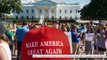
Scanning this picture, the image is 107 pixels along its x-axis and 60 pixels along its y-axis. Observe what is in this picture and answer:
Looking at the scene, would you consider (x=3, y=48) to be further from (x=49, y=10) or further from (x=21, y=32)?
(x=49, y=10)

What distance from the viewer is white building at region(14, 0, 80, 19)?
181m

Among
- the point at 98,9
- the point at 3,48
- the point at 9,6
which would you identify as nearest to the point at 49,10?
the point at 9,6

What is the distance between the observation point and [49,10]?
597 feet

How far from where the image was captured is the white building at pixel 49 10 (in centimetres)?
18138

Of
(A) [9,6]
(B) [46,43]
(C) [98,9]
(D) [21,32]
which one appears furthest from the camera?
(A) [9,6]

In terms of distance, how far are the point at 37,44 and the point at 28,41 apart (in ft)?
0.50

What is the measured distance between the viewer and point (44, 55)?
5.30 metres

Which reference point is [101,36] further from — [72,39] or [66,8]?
[66,8]

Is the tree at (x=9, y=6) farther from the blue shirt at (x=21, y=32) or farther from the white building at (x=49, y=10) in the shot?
the blue shirt at (x=21, y=32)

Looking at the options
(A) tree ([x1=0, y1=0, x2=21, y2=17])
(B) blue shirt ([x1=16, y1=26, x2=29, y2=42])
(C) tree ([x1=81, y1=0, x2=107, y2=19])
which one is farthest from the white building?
(B) blue shirt ([x1=16, y1=26, x2=29, y2=42])

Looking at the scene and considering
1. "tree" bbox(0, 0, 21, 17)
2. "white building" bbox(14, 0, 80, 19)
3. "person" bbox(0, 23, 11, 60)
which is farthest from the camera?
"white building" bbox(14, 0, 80, 19)

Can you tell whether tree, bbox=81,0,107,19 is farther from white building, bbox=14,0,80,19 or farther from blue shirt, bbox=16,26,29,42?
blue shirt, bbox=16,26,29,42

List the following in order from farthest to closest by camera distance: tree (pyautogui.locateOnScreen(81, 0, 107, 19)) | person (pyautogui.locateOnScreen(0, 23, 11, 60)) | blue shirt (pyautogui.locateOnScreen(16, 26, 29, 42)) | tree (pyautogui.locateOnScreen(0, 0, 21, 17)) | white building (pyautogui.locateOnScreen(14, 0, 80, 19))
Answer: white building (pyautogui.locateOnScreen(14, 0, 80, 19)), tree (pyautogui.locateOnScreen(0, 0, 21, 17)), tree (pyautogui.locateOnScreen(81, 0, 107, 19)), blue shirt (pyautogui.locateOnScreen(16, 26, 29, 42)), person (pyautogui.locateOnScreen(0, 23, 11, 60))

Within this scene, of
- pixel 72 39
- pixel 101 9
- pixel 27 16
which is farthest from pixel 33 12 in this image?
pixel 72 39
